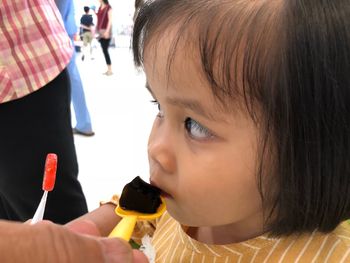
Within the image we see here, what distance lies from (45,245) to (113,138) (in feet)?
7.28

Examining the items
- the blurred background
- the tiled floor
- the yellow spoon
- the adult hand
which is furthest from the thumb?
the tiled floor

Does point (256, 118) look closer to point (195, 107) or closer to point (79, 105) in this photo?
point (195, 107)

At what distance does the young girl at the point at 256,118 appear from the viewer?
405 millimetres

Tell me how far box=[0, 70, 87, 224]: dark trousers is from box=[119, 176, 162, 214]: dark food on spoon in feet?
1.39

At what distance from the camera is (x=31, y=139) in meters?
0.90

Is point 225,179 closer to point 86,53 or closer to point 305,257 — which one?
point 305,257

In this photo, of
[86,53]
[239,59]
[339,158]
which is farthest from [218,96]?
[86,53]

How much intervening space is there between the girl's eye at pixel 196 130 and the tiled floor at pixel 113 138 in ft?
1.50

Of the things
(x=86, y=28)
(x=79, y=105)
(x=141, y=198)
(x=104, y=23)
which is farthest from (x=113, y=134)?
(x=86, y=28)

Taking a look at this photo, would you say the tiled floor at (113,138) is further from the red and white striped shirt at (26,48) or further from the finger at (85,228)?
the finger at (85,228)

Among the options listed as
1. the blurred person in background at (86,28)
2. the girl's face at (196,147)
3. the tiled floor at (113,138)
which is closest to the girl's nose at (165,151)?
the girl's face at (196,147)

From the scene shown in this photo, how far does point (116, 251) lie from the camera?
1.21 ft

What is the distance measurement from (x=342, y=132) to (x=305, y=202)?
0.31ft

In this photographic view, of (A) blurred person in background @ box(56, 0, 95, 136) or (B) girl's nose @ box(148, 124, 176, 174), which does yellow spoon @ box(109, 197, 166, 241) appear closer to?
(B) girl's nose @ box(148, 124, 176, 174)
